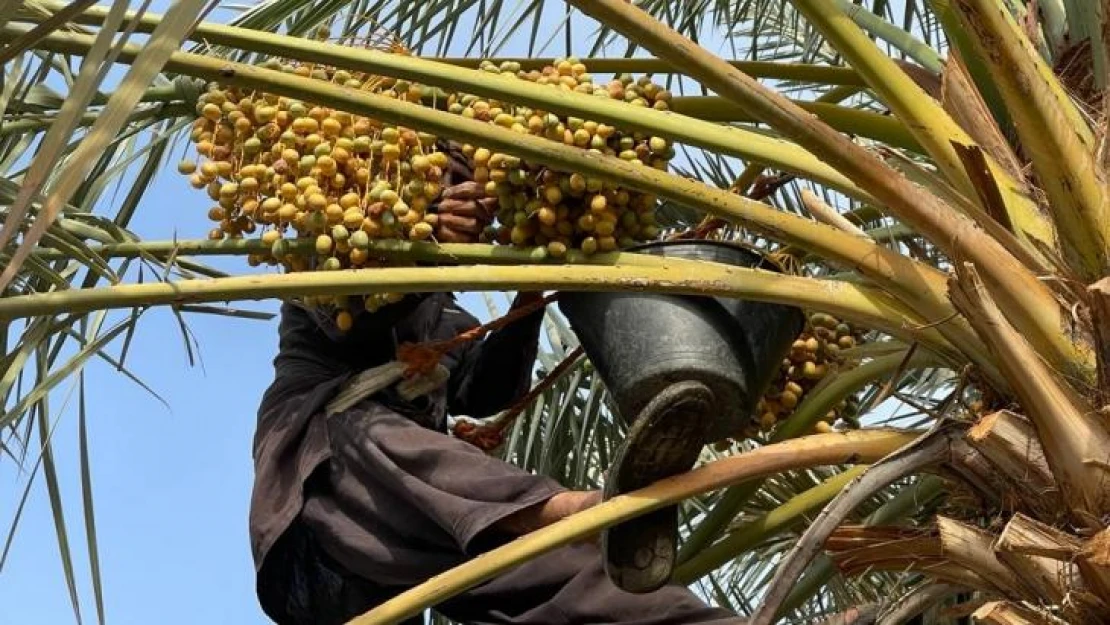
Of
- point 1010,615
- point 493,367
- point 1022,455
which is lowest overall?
point 1010,615

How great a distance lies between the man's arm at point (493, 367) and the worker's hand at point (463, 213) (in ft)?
1.40

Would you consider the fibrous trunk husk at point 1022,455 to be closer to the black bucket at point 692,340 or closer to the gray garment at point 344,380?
the black bucket at point 692,340

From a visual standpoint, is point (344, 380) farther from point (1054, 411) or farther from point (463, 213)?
point (1054, 411)

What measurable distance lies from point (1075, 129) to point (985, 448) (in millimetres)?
344

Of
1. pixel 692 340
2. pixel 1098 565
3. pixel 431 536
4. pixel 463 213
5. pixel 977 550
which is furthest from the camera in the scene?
pixel 431 536

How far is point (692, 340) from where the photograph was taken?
204 centimetres

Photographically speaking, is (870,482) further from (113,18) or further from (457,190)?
(113,18)

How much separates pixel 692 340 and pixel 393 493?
50cm

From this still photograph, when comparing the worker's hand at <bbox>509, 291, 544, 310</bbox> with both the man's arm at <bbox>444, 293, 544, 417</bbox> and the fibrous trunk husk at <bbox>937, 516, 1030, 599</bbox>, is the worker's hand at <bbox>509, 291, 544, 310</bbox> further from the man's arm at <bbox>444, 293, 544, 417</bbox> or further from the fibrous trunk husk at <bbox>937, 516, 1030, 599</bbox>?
the fibrous trunk husk at <bbox>937, 516, 1030, 599</bbox>

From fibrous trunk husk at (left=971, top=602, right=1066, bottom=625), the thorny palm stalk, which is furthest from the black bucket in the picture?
fibrous trunk husk at (left=971, top=602, right=1066, bottom=625)

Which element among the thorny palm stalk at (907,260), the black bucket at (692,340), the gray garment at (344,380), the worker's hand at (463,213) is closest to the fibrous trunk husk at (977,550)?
the thorny palm stalk at (907,260)

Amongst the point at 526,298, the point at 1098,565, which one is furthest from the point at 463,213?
the point at 1098,565

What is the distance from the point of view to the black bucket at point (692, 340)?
80.0 inches

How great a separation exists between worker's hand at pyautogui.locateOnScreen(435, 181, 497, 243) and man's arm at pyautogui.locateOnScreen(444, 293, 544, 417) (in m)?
0.43
